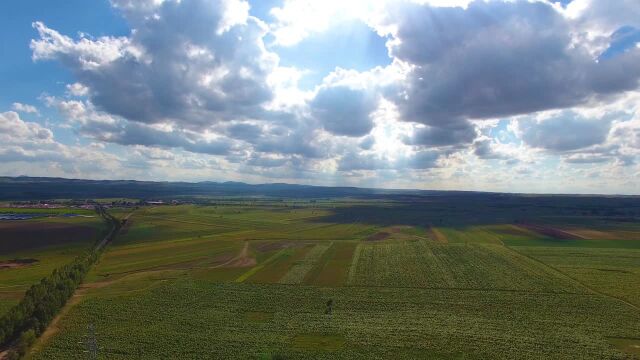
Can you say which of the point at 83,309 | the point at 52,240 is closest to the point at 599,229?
the point at 83,309

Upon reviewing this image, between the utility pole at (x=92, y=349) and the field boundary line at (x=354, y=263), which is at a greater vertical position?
the field boundary line at (x=354, y=263)

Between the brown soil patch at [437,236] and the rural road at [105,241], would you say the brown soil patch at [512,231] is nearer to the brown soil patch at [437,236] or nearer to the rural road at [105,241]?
the brown soil patch at [437,236]

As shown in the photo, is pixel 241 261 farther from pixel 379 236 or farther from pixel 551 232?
pixel 551 232

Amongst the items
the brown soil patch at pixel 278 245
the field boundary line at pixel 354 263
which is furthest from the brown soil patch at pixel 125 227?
the field boundary line at pixel 354 263

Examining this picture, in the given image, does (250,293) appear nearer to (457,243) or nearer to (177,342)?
(177,342)

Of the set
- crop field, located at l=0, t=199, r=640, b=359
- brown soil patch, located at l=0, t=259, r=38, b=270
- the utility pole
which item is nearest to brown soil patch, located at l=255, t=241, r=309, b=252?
crop field, located at l=0, t=199, r=640, b=359
